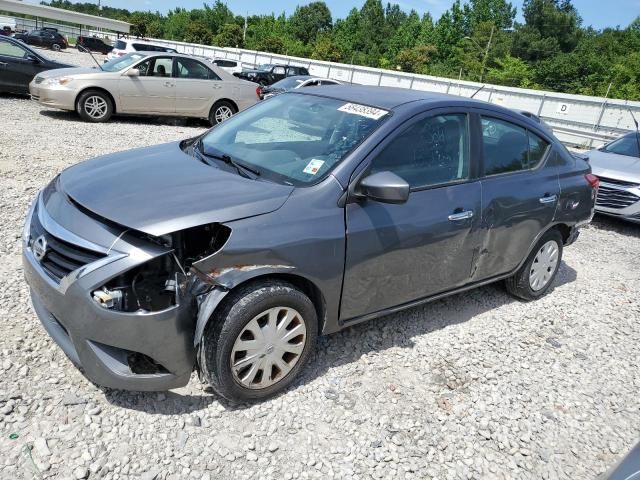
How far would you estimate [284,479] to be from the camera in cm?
252

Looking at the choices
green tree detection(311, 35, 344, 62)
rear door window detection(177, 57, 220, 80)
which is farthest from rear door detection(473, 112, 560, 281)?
green tree detection(311, 35, 344, 62)

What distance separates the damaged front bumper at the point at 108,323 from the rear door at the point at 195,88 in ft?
29.7

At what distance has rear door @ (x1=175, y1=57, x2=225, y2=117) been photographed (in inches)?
437

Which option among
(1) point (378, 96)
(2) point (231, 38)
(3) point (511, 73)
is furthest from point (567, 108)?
(2) point (231, 38)

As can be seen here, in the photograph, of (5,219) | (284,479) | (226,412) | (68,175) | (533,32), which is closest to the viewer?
(284,479)

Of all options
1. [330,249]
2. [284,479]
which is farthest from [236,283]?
[284,479]

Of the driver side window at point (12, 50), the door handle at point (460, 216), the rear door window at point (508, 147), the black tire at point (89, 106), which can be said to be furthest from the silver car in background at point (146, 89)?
the door handle at point (460, 216)

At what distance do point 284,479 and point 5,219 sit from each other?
403cm

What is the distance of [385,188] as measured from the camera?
2910 millimetres

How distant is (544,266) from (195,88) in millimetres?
8801

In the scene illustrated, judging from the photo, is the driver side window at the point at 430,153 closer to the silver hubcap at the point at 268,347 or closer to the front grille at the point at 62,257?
the silver hubcap at the point at 268,347

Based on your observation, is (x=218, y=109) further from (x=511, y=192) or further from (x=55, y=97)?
(x=511, y=192)

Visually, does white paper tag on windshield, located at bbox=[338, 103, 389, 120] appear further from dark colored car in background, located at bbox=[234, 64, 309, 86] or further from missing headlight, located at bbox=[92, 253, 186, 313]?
dark colored car in background, located at bbox=[234, 64, 309, 86]

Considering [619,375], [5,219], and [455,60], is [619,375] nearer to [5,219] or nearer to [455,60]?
[5,219]
